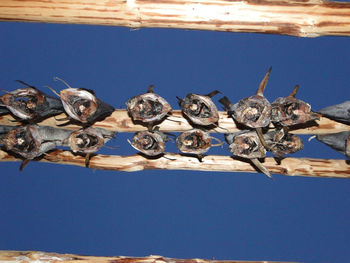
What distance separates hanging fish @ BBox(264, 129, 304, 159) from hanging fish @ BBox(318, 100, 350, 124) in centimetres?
36

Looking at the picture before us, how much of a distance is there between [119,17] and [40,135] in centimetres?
141

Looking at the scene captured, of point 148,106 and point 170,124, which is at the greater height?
point 170,124

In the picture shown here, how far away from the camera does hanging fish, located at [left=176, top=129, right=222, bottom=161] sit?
2889 millimetres

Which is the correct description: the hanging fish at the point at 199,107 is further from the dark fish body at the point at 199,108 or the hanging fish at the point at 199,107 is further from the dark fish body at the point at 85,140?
the dark fish body at the point at 85,140

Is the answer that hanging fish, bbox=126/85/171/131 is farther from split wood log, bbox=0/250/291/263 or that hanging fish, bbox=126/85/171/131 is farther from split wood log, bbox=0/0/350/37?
split wood log, bbox=0/250/291/263

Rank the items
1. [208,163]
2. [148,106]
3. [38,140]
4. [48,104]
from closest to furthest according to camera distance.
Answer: [148,106] → [48,104] → [38,140] → [208,163]

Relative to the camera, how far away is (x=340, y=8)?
2422 millimetres

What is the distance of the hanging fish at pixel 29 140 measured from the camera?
2.90 metres

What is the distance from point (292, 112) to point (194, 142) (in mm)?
913

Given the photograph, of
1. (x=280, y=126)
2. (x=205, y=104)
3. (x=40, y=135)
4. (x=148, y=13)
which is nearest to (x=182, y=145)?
(x=205, y=104)

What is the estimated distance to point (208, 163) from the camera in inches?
135

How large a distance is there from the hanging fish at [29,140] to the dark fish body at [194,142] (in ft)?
4.09

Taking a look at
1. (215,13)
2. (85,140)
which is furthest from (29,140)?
(215,13)

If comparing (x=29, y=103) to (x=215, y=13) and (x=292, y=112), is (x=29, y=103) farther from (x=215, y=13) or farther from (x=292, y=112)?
(x=292, y=112)
